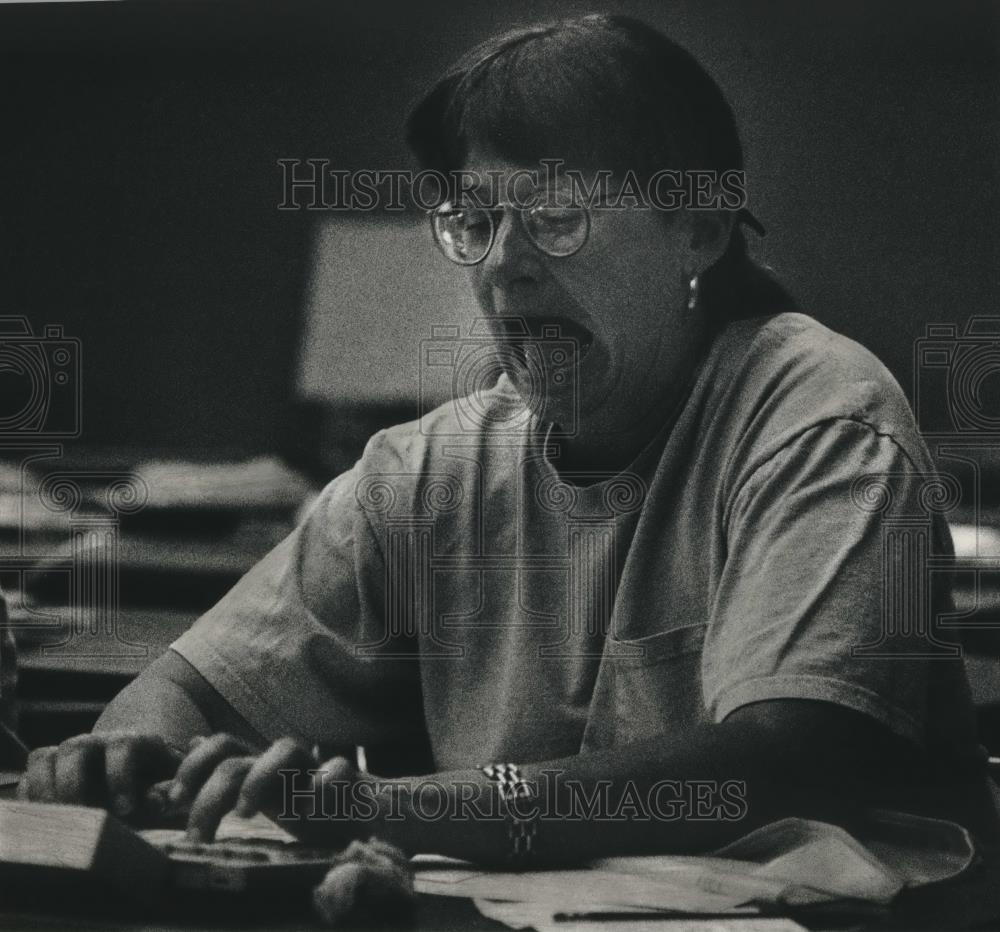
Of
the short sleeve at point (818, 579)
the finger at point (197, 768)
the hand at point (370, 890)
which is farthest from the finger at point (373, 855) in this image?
the short sleeve at point (818, 579)

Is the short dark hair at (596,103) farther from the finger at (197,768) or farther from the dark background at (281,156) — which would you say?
the finger at (197,768)

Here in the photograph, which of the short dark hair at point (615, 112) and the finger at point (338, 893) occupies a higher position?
the short dark hair at point (615, 112)

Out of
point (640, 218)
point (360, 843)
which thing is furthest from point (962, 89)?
point (360, 843)

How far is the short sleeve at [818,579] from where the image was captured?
76.1 inches

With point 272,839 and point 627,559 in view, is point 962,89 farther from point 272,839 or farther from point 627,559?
point 272,839

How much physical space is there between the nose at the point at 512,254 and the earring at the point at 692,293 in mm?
227

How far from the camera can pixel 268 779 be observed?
6.82 feet

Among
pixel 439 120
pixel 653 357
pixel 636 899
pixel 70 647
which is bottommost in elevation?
pixel 636 899

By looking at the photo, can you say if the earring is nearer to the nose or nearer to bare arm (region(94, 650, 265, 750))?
the nose

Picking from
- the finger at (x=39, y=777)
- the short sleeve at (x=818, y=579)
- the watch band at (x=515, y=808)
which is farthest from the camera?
the finger at (x=39, y=777)

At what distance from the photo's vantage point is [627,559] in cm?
206

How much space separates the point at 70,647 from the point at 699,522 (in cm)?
102

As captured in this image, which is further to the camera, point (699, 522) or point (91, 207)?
point (91, 207)

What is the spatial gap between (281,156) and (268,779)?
38.3 inches
